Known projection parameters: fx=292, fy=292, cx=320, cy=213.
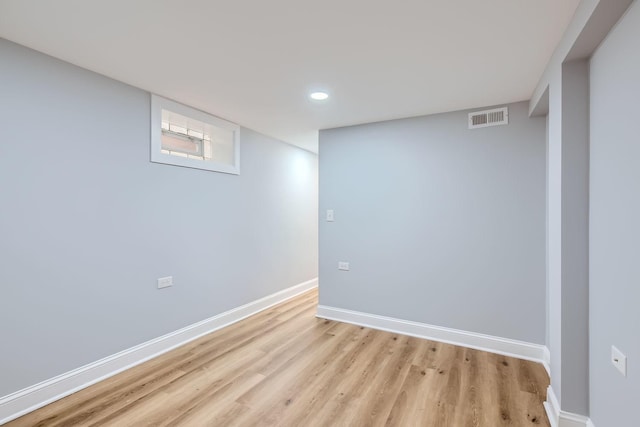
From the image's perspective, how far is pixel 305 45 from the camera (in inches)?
73.4

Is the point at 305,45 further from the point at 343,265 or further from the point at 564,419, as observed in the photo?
the point at 564,419

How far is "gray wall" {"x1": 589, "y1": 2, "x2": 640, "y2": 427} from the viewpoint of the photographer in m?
1.22

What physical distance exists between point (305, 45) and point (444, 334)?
298cm

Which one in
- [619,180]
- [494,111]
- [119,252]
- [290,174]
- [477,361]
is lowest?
[477,361]

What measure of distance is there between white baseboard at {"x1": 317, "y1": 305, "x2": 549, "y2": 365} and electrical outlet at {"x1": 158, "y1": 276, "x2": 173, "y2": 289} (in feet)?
5.98

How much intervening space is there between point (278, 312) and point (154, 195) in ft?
7.05

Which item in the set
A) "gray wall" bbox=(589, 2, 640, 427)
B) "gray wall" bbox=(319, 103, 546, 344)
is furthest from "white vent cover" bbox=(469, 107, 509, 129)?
"gray wall" bbox=(589, 2, 640, 427)

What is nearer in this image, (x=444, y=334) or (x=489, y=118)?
(x=489, y=118)

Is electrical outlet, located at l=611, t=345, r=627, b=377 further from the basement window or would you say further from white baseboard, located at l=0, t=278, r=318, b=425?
the basement window

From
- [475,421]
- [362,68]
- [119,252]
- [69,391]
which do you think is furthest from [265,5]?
[69,391]

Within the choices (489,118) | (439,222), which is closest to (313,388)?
(439,222)

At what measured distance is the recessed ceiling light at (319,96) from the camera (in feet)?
8.63

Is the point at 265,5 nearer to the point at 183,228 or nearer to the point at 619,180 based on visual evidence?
the point at 619,180

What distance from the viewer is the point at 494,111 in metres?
2.86
